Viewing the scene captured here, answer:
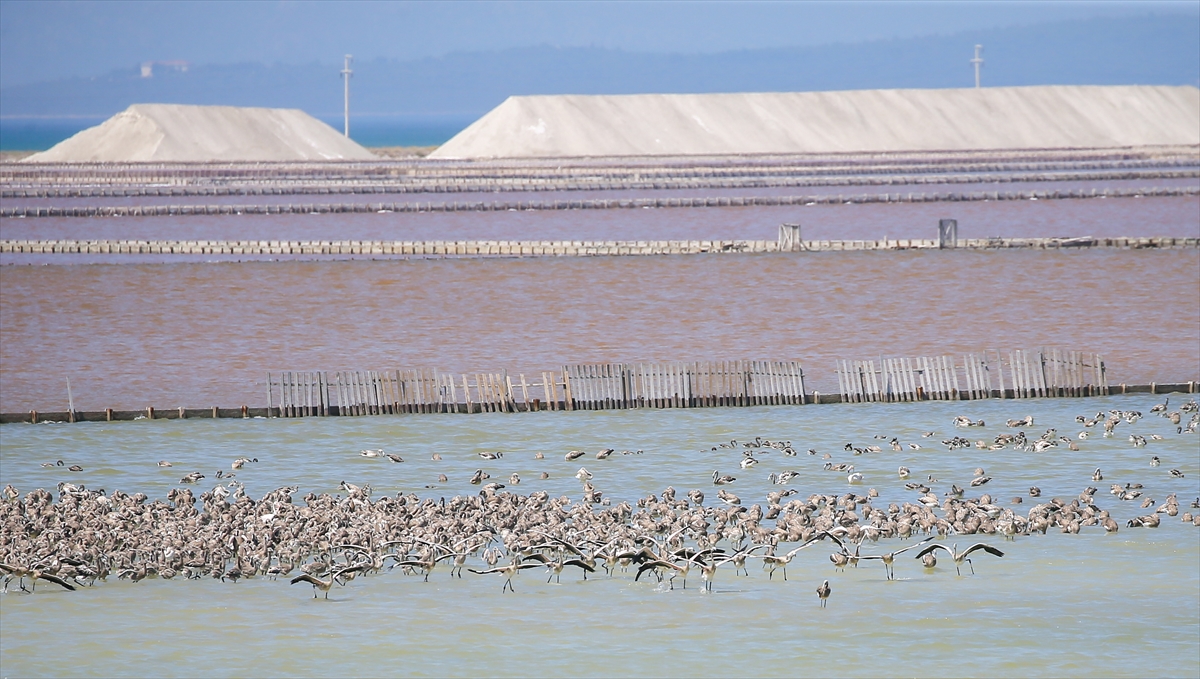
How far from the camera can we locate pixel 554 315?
34531 millimetres

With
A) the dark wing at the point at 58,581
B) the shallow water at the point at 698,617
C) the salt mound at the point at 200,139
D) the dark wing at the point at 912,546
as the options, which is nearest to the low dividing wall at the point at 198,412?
the shallow water at the point at 698,617

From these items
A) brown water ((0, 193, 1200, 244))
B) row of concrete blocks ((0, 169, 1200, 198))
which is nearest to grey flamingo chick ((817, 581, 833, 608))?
brown water ((0, 193, 1200, 244))

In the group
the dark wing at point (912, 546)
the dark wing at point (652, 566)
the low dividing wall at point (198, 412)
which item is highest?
the low dividing wall at point (198, 412)

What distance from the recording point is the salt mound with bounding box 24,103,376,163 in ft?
384

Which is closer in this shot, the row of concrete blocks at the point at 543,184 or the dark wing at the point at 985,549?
the dark wing at the point at 985,549

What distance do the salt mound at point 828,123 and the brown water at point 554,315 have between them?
80.2m

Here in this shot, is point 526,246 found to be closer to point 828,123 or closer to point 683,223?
point 683,223

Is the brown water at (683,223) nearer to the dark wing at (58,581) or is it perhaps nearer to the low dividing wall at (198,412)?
the low dividing wall at (198,412)

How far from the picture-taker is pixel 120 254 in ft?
157

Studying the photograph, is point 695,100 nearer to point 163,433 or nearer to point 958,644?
point 163,433

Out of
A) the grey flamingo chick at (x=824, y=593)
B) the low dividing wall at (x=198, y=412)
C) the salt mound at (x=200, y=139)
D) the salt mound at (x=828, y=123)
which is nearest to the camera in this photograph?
the grey flamingo chick at (x=824, y=593)

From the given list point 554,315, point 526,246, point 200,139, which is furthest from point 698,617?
point 200,139

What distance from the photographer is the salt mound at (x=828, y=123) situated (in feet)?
407

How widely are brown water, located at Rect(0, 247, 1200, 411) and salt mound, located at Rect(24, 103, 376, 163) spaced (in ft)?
249
